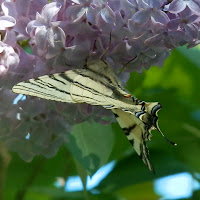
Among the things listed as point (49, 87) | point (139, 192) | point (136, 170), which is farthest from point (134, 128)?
point (139, 192)

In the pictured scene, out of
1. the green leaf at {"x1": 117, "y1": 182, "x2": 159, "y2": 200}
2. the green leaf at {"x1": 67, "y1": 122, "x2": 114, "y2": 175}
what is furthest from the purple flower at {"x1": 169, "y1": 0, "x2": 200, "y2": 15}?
the green leaf at {"x1": 117, "y1": 182, "x2": 159, "y2": 200}

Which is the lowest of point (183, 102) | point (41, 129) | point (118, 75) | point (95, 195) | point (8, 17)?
point (95, 195)

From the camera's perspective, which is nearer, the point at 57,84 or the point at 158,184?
the point at 57,84

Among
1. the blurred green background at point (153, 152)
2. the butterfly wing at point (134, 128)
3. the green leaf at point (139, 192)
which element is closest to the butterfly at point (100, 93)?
the butterfly wing at point (134, 128)

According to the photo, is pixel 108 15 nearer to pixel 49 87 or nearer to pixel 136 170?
pixel 49 87

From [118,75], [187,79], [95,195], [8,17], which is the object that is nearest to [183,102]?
[187,79]

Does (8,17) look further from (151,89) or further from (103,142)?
(151,89)
